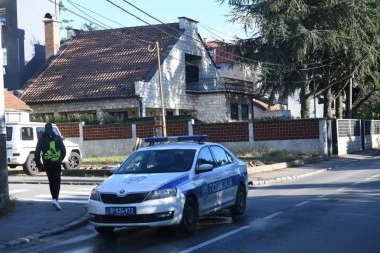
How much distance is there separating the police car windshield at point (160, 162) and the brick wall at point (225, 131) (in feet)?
67.0

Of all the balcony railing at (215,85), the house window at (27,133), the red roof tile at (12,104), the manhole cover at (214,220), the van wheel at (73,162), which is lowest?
the manhole cover at (214,220)

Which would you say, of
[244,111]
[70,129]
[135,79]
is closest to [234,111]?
[244,111]

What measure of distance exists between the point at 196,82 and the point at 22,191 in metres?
29.1

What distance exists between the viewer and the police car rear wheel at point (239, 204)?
38.3 ft

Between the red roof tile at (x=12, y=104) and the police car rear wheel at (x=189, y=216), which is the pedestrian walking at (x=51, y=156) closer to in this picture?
the police car rear wheel at (x=189, y=216)

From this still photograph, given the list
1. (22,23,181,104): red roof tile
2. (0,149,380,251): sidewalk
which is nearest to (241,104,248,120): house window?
(22,23,181,104): red roof tile

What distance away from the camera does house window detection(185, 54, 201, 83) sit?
45125 mm

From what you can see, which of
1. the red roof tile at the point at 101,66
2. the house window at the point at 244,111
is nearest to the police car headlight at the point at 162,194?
the red roof tile at the point at 101,66

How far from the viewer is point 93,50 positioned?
43188mm

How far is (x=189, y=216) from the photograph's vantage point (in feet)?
32.1

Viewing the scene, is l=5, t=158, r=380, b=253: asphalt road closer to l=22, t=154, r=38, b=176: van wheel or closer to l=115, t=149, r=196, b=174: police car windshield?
l=115, t=149, r=196, b=174: police car windshield

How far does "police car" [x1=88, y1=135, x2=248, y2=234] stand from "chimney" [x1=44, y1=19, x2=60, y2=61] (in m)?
32.3

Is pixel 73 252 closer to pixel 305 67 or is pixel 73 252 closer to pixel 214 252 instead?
pixel 214 252

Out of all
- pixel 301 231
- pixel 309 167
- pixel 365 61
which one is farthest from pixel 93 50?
pixel 301 231
